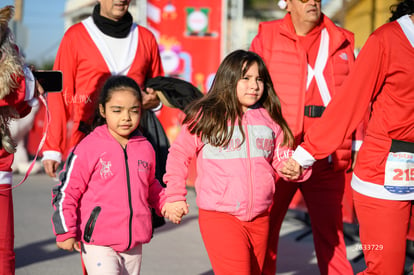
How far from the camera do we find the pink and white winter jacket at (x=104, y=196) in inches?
134

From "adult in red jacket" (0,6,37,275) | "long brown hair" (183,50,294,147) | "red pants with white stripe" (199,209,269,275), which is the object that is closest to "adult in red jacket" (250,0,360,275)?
"long brown hair" (183,50,294,147)

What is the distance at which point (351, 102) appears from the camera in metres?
3.18

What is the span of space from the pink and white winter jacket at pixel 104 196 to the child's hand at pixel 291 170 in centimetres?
83

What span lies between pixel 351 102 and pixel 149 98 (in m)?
1.59

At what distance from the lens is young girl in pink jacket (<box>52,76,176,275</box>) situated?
11.1 ft

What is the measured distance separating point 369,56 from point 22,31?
8449 mm

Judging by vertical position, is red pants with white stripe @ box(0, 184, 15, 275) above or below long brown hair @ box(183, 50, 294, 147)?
below

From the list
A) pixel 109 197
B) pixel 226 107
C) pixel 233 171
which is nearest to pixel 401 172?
pixel 233 171

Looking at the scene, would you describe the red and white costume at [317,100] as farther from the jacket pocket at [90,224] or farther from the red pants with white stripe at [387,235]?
the jacket pocket at [90,224]

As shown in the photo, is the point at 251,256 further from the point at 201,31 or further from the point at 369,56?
the point at 201,31

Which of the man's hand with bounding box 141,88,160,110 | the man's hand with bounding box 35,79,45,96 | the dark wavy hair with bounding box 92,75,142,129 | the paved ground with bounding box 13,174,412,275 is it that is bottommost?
the paved ground with bounding box 13,174,412,275

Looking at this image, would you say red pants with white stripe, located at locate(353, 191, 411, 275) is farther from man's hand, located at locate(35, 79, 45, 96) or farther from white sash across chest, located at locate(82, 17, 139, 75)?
white sash across chest, located at locate(82, 17, 139, 75)

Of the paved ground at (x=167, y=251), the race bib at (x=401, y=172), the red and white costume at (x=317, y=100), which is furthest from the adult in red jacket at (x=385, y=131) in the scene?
the paved ground at (x=167, y=251)

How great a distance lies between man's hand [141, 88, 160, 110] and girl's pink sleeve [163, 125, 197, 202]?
0.71 metres
